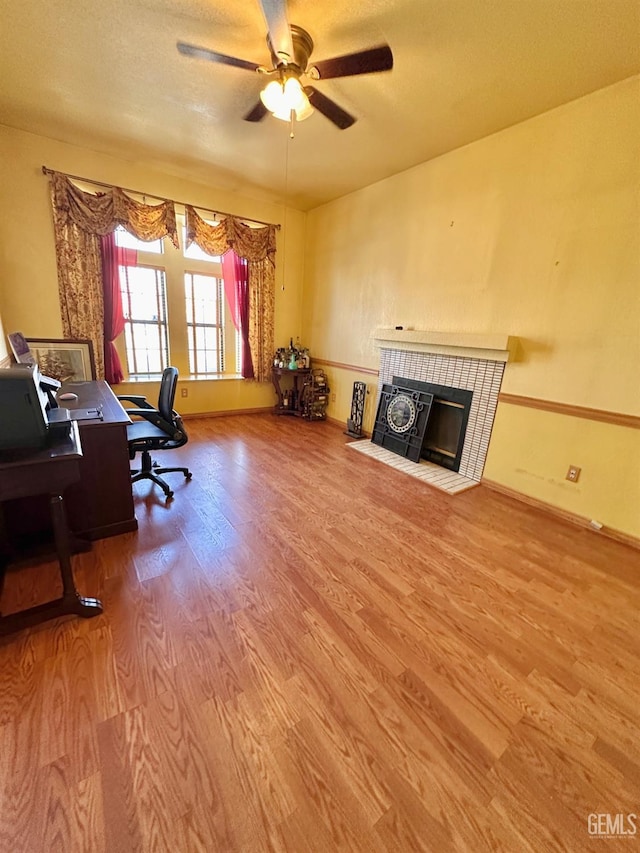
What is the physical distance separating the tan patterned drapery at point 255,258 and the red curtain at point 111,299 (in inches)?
31.3

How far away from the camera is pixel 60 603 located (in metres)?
1.51

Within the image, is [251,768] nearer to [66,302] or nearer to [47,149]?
[66,302]

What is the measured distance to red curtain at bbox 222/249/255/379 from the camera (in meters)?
4.53

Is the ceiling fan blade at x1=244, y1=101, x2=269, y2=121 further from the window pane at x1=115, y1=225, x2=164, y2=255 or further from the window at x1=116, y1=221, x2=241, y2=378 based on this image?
the window at x1=116, y1=221, x2=241, y2=378

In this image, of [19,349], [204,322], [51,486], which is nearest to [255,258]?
[204,322]

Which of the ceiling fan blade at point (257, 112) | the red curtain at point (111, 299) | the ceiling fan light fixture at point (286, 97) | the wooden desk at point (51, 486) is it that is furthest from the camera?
the red curtain at point (111, 299)

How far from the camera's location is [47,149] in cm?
323

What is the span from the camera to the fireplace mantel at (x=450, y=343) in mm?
2844

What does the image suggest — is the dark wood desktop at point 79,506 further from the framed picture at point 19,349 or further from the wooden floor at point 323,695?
the framed picture at point 19,349

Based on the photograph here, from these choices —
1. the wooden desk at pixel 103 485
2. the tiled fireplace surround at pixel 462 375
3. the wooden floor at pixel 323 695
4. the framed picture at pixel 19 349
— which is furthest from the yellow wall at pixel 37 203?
the tiled fireplace surround at pixel 462 375

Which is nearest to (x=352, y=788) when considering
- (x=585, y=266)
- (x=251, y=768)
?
(x=251, y=768)

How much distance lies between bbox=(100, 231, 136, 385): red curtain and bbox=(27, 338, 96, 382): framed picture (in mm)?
263

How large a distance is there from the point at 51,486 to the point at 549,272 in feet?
11.0

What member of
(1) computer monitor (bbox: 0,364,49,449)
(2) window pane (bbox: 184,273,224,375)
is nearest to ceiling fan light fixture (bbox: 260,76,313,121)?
(1) computer monitor (bbox: 0,364,49,449)
